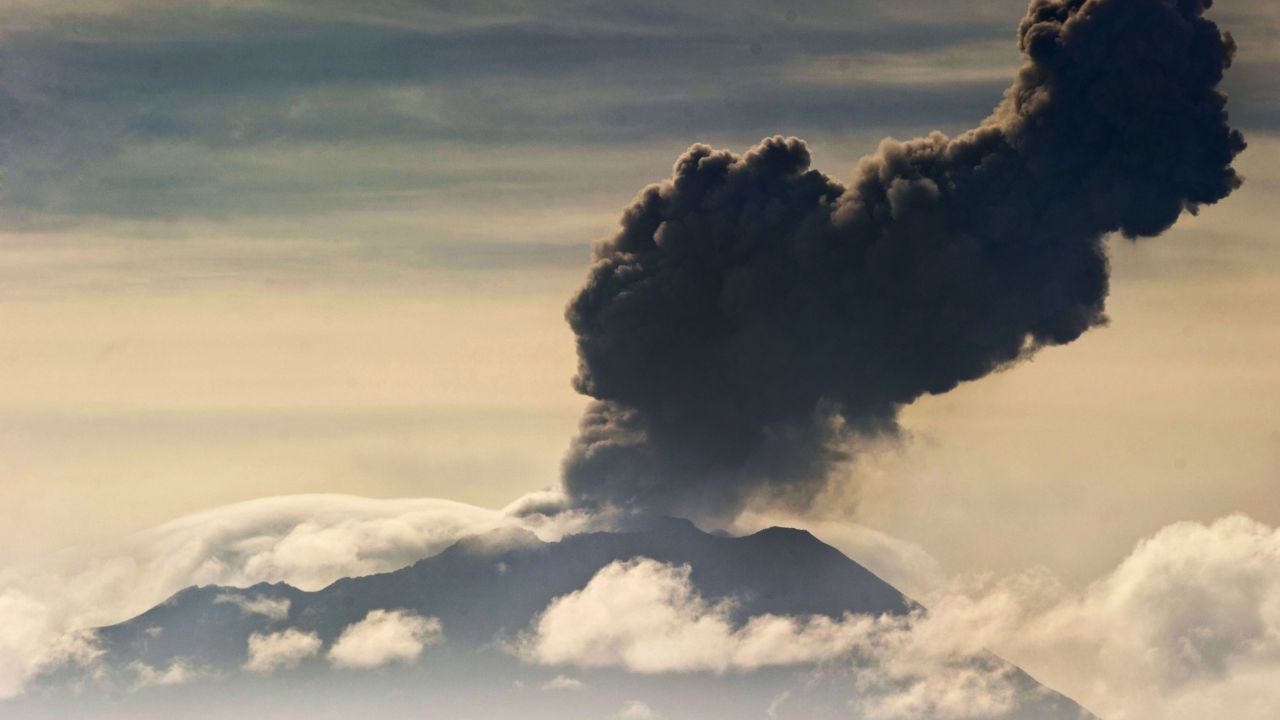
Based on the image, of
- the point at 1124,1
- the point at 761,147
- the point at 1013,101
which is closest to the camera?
the point at 1124,1

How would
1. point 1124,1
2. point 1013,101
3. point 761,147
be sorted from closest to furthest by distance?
point 1124,1 → point 1013,101 → point 761,147

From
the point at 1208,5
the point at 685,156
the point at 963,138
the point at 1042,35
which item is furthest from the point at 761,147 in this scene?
the point at 1208,5

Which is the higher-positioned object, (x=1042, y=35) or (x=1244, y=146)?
(x=1042, y=35)

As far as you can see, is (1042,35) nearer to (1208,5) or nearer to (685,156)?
(1208,5)

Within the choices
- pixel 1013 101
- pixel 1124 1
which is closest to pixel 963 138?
pixel 1013 101

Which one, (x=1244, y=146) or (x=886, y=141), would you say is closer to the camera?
(x=1244, y=146)

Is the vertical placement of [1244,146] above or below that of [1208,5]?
below

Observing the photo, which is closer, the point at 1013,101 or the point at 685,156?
the point at 1013,101

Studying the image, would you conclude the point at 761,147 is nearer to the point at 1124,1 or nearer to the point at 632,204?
the point at 632,204
